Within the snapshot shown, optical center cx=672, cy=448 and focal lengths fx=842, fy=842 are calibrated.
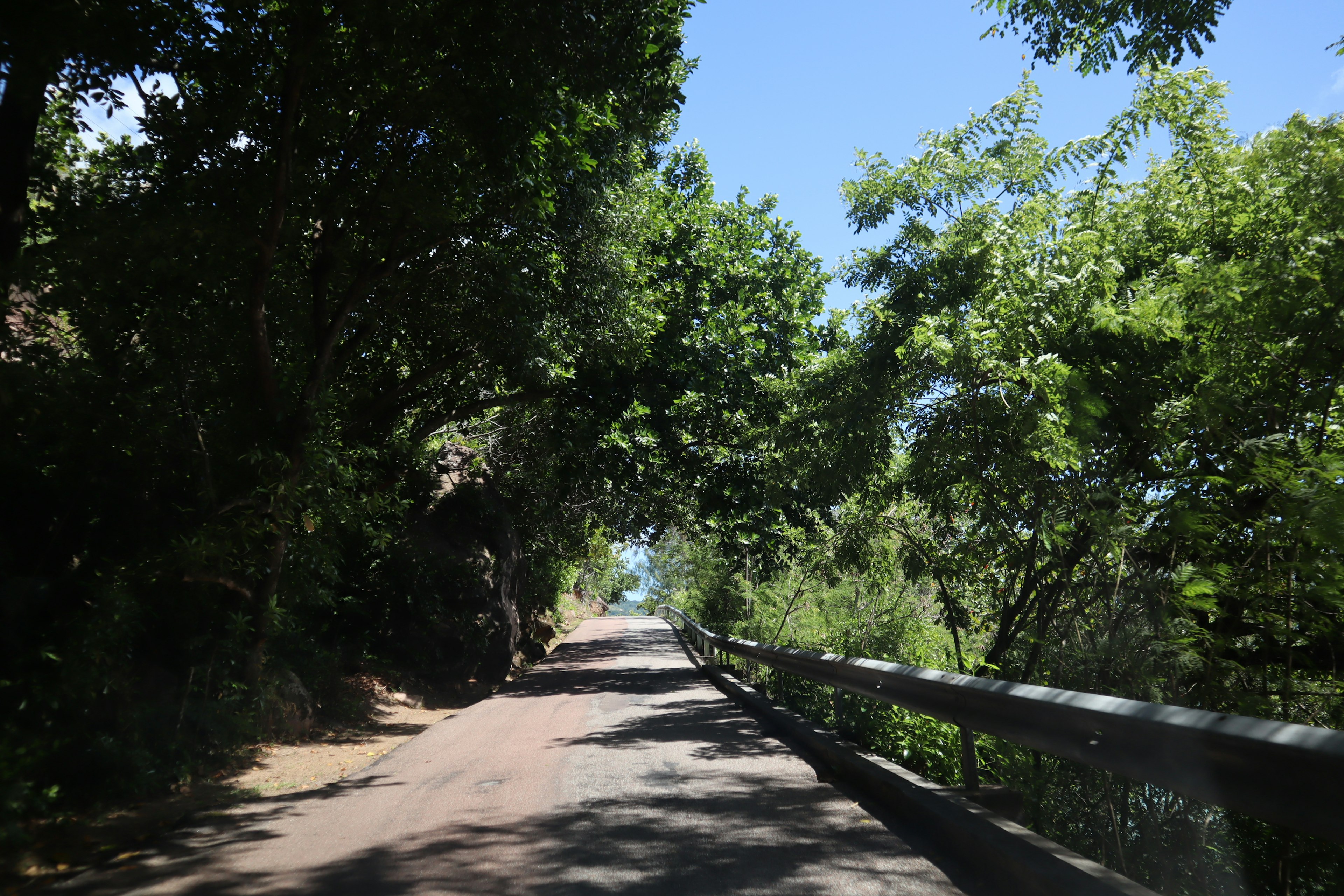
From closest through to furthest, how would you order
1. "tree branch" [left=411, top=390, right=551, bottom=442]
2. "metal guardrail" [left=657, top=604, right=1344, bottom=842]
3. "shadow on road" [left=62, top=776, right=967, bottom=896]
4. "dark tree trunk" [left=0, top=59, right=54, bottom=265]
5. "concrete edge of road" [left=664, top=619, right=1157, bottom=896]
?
"metal guardrail" [left=657, top=604, right=1344, bottom=842]
"concrete edge of road" [left=664, top=619, right=1157, bottom=896]
"shadow on road" [left=62, top=776, right=967, bottom=896]
"dark tree trunk" [left=0, top=59, right=54, bottom=265]
"tree branch" [left=411, top=390, right=551, bottom=442]

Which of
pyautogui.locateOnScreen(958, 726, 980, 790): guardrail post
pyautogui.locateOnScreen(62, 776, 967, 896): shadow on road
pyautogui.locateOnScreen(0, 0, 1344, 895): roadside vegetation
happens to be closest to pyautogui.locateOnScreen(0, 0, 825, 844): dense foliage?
pyautogui.locateOnScreen(0, 0, 1344, 895): roadside vegetation

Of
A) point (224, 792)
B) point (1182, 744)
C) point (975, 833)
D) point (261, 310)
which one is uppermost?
point (261, 310)

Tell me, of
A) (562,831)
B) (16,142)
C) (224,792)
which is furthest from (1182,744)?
(16,142)

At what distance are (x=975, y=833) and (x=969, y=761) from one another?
29.6 inches

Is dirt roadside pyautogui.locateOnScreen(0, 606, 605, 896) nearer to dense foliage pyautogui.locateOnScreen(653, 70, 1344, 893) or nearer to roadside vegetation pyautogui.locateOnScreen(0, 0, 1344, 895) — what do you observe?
roadside vegetation pyautogui.locateOnScreen(0, 0, 1344, 895)

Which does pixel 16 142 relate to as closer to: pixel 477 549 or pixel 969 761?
pixel 969 761

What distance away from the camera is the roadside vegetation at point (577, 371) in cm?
473

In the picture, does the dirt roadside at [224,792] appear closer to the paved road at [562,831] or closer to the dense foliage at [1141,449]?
the paved road at [562,831]

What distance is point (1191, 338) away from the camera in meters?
5.52

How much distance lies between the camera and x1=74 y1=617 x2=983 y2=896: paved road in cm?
432

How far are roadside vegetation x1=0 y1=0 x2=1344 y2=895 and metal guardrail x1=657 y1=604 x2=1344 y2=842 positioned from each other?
1.06 m

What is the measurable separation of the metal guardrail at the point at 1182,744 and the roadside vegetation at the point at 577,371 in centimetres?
106

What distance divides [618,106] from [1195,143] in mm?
5930

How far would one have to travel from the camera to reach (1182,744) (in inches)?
127
